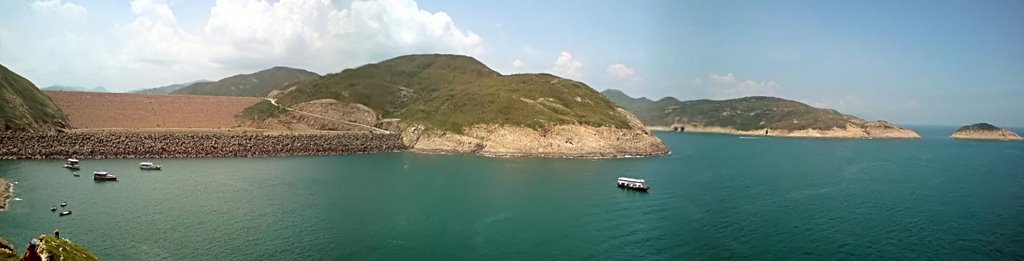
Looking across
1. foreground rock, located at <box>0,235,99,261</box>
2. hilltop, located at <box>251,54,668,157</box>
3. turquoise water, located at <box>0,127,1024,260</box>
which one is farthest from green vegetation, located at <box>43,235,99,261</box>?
hilltop, located at <box>251,54,668,157</box>

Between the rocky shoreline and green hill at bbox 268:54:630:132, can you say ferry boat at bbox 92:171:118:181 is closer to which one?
the rocky shoreline

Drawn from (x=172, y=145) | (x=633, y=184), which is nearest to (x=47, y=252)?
(x=633, y=184)

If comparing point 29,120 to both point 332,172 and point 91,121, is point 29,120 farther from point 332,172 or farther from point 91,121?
point 332,172

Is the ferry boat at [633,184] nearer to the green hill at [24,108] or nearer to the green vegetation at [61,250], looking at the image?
the green vegetation at [61,250]

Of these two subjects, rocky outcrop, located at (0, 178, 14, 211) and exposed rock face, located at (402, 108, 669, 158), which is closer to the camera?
rocky outcrop, located at (0, 178, 14, 211)

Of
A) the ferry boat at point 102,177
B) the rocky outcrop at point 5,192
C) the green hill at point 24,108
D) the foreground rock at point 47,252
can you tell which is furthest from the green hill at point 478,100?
the foreground rock at point 47,252

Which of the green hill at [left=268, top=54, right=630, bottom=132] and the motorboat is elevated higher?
the green hill at [left=268, top=54, right=630, bottom=132]

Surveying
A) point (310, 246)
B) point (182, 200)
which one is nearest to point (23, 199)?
point (182, 200)
